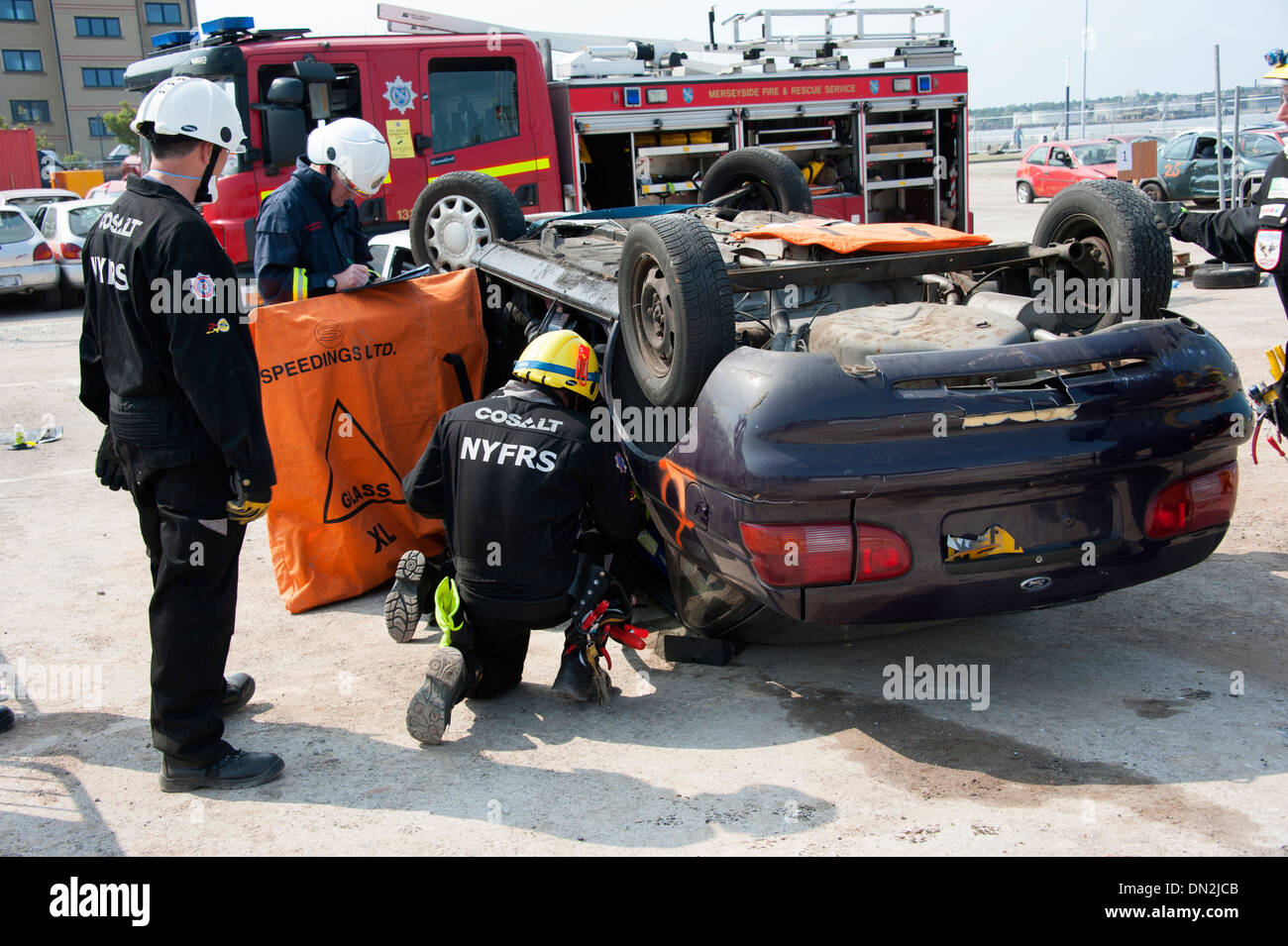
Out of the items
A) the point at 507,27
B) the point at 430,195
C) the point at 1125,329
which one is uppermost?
the point at 507,27

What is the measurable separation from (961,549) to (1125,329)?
0.93 meters

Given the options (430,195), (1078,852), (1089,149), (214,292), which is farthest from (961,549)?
(1089,149)

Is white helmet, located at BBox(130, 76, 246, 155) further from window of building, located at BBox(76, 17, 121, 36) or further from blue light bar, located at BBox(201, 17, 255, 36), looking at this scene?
window of building, located at BBox(76, 17, 121, 36)

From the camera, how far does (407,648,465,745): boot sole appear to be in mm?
3475

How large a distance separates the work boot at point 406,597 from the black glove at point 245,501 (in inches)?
29.0

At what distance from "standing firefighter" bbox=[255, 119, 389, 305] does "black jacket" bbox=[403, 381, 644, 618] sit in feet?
5.36

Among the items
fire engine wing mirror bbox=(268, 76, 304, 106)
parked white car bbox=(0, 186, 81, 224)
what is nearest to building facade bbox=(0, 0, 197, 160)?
parked white car bbox=(0, 186, 81, 224)

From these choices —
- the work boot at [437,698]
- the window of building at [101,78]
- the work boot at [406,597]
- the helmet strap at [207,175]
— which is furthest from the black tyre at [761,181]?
the window of building at [101,78]

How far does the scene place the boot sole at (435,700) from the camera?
3.47 metres

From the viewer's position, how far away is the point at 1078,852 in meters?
2.73

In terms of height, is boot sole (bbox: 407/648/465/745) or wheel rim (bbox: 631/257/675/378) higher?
wheel rim (bbox: 631/257/675/378)

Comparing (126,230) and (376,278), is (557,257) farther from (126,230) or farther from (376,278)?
(126,230)

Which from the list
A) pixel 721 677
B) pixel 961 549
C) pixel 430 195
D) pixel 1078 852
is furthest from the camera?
pixel 430 195

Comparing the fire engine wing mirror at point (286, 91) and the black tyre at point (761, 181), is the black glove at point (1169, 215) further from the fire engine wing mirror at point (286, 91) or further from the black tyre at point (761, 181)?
the fire engine wing mirror at point (286, 91)
